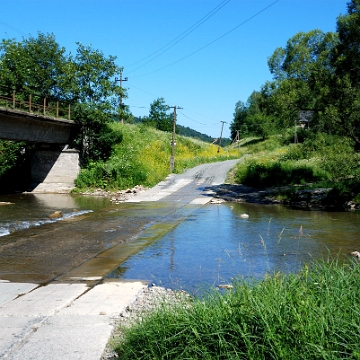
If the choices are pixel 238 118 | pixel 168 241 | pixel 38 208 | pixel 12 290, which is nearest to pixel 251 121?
pixel 238 118

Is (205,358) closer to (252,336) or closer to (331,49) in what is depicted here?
(252,336)

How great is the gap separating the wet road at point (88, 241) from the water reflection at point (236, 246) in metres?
0.65

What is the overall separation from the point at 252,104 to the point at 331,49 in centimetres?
8398

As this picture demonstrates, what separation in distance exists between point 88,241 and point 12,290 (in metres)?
5.90

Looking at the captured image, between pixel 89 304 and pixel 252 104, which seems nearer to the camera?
pixel 89 304

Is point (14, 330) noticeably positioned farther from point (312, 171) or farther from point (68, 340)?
point (312, 171)

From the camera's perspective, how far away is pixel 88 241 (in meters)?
14.0

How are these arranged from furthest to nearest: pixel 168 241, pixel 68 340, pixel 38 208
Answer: pixel 38 208, pixel 168 241, pixel 68 340

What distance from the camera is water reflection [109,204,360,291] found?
9.54 m

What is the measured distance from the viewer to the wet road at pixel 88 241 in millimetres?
9980

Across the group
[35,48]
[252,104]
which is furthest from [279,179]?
[252,104]

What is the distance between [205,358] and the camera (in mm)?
4031

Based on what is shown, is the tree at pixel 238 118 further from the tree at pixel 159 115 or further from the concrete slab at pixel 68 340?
the concrete slab at pixel 68 340

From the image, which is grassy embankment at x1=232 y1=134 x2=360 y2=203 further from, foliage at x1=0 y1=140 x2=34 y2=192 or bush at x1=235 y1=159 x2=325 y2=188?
foliage at x1=0 y1=140 x2=34 y2=192
